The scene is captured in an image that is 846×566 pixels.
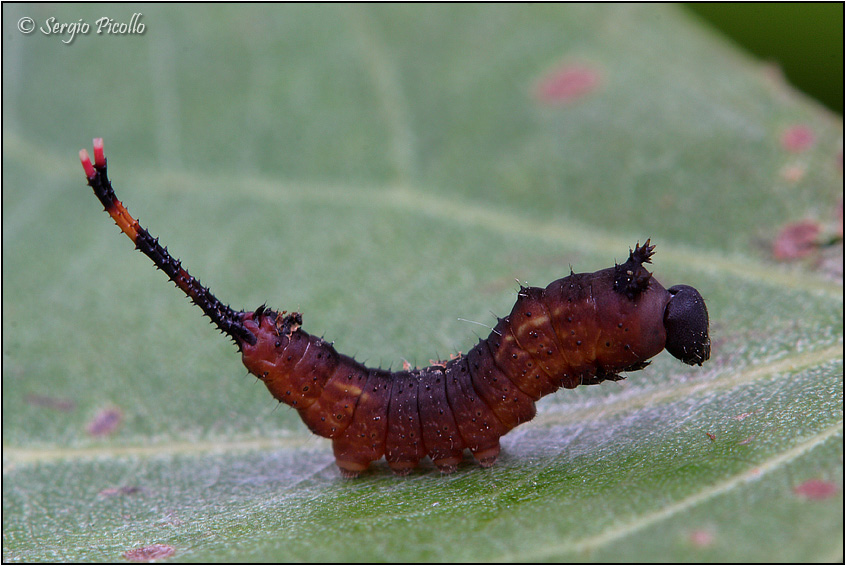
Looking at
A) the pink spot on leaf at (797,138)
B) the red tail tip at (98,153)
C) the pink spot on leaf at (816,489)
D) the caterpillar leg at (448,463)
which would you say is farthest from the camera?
the pink spot on leaf at (797,138)

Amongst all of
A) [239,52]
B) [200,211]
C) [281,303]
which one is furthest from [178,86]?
[281,303]

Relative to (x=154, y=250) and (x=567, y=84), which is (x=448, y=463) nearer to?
→ (x=154, y=250)

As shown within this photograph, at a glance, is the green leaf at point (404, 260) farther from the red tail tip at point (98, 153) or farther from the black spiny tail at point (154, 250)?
the red tail tip at point (98, 153)

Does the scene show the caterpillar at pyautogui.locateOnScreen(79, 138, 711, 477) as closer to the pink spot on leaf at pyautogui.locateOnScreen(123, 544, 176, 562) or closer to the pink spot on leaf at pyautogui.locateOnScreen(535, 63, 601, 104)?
the pink spot on leaf at pyautogui.locateOnScreen(123, 544, 176, 562)

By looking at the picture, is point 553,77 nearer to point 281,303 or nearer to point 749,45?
point 749,45

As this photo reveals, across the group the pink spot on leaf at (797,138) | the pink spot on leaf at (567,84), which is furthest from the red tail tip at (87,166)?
the pink spot on leaf at (797,138)

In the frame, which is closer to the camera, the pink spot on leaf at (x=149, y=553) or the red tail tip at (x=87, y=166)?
the pink spot on leaf at (x=149, y=553)

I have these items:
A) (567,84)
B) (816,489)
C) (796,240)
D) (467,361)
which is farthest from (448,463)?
(567,84)
